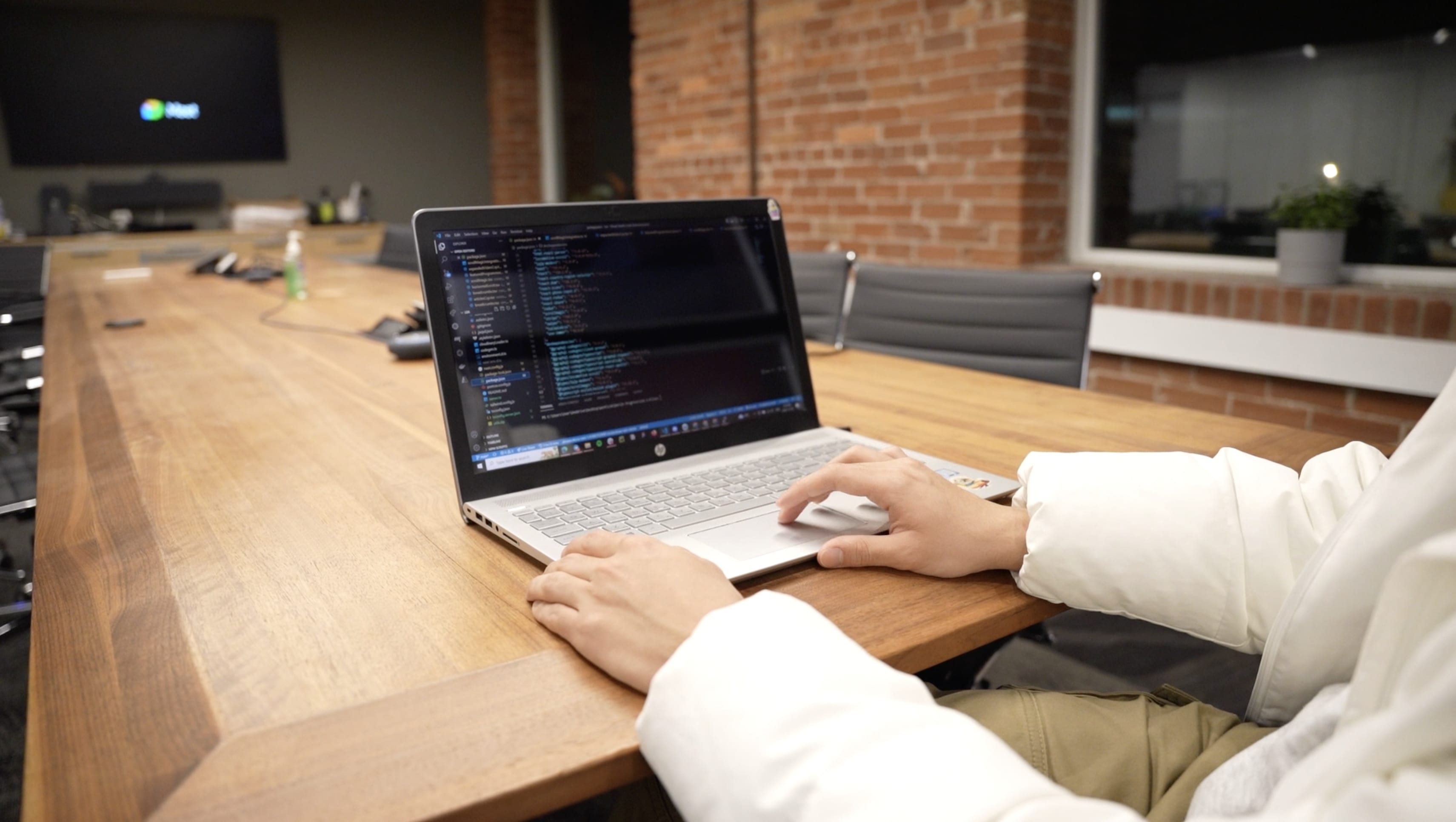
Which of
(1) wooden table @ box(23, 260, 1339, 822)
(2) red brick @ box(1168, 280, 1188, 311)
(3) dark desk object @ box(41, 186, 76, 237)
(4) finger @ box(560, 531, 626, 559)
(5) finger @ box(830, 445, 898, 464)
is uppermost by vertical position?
(3) dark desk object @ box(41, 186, 76, 237)

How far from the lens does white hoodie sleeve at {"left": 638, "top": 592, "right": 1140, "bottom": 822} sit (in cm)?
49

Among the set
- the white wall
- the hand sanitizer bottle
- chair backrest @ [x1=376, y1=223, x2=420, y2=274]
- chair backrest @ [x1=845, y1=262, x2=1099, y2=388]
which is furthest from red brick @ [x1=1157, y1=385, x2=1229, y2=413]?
chair backrest @ [x1=376, y1=223, x2=420, y2=274]

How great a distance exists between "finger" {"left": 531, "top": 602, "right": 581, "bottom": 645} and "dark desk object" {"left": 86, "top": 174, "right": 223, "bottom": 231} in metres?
6.32

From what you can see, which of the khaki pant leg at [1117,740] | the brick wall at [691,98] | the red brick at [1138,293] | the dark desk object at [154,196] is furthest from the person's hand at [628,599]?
the dark desk object at [154,196]

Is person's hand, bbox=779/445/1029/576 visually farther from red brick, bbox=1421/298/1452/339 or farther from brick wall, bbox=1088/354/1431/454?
red brick, bbox=1421/298/1452/339

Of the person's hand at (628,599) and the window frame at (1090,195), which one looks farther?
the window frame at (1090,195)

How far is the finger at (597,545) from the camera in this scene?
2.35ft

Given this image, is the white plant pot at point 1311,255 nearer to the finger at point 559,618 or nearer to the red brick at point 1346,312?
the red brick at point 1346,312

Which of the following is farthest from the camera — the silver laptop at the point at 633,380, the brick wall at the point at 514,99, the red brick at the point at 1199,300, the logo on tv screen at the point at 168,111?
the brick wall at the point at 514,99

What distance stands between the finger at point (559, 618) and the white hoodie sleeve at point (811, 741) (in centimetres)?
10

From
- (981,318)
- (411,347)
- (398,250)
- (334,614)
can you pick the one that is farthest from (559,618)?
(398,250)

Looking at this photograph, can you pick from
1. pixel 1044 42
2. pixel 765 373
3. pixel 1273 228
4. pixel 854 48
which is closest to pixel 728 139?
pixel 854 48

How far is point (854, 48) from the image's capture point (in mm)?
3566

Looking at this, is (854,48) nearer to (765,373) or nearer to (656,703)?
(765,373)
